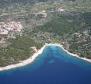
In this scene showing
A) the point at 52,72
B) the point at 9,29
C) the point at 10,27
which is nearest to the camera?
the point at 52,72

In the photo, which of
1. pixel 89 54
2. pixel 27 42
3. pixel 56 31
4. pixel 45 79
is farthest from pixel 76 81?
pixel 56 31

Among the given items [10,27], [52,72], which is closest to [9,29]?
[10,27]

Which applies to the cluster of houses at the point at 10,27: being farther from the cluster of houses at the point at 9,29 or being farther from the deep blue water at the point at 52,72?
the deep blue water at the point at 52,72

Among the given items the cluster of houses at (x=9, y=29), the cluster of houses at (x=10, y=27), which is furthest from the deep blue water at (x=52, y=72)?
the cluster of houses at (x=10, y=27)

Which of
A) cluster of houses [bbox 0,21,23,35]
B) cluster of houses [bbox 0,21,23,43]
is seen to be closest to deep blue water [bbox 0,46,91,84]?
cluster of houses [bbox 0,21,23,43]

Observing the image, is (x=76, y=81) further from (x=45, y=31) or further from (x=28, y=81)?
(x=45, y=31)

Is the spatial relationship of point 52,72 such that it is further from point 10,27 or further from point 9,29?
point 10,27

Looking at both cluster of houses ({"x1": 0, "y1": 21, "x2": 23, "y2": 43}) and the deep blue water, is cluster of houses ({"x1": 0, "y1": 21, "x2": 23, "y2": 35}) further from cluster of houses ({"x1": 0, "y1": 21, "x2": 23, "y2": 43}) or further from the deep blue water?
the deep blue water

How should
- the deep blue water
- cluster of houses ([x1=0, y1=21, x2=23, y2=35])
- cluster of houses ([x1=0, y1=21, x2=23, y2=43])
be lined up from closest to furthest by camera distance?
the deep blue water
cluster of houses ([x1=0, y1=21, x2=23, y2=43])
cluster of houses ([x1=0, y1=21, x2=23, y2=35])

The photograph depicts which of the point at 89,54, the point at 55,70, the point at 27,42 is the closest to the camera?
the point at 55,70
